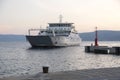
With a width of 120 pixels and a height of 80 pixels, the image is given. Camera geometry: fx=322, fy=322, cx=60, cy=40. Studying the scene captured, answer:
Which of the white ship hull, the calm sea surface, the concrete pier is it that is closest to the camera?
the calm sea surface

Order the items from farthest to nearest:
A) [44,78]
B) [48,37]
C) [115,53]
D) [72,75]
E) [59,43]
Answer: [59,43], [48,37], [115,53], [72,75], [44,78]

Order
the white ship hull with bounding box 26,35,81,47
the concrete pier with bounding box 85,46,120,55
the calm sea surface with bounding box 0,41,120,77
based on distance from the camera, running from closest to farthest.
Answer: the calm sea surface with bounding box 0,41,120,77, the concrete pier with bounding box 85,46,120,55, the white ship hull with bounding box 26,35,81,47

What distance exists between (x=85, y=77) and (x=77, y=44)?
100443 millimetres

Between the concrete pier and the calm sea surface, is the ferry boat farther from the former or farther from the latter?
the calm sea surface

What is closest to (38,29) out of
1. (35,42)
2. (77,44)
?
(35,42)

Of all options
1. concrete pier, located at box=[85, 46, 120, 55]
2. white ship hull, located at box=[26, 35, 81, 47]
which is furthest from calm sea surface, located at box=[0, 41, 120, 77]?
white ship hull, located at box=[26, 35, 81, 47]

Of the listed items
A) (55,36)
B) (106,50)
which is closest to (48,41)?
(55,36)

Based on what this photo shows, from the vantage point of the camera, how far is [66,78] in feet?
44.0

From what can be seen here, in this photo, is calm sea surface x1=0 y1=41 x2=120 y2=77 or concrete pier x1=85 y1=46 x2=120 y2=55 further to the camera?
concrete pier x1=85 y1=46 x2=120 y2=55

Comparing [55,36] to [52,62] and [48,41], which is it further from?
[52,62]

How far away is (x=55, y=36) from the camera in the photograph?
90.4 m

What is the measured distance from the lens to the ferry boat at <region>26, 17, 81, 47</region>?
290 ft

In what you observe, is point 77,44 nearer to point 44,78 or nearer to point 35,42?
point 35,42

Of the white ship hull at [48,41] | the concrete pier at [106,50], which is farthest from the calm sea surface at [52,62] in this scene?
the white ship hull at [48,41]
